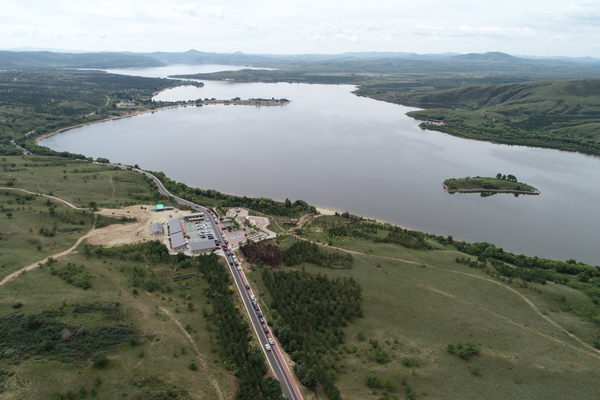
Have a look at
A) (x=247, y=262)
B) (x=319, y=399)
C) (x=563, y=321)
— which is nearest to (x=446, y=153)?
(x=563, y=321)

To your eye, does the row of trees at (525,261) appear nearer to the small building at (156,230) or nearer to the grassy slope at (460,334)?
the grassy slope at (460,334)

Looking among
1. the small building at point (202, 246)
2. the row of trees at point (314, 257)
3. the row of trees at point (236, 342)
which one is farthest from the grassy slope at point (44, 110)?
the row of trees at point (314, 257)

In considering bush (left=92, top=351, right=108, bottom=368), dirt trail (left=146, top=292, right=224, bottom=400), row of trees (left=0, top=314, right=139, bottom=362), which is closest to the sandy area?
dirt trail (left=146, top=292, right=224, bottom=400)

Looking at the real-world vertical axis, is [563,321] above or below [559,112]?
below

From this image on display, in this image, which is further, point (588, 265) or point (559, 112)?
point (559, 112)

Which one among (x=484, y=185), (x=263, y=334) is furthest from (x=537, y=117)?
(x=263, y=334)

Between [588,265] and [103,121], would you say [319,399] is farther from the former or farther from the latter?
[103,121]
